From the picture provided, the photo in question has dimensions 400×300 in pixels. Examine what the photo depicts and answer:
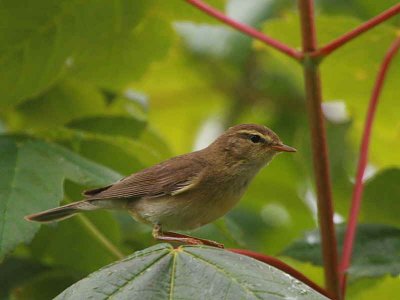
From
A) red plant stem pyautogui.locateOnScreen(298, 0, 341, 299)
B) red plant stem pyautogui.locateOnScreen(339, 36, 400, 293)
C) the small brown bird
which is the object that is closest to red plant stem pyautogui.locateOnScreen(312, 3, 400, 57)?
red plant stem pyautogui.locateOnScreen(298, 0, 341, 299)

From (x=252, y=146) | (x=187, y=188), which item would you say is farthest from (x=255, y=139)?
(x=187, y=188)

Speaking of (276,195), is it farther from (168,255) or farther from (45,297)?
(168,255)

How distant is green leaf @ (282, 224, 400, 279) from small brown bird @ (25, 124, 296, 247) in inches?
16.8

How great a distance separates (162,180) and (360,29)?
132 centimetres

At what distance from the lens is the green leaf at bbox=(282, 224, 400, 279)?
3.97m

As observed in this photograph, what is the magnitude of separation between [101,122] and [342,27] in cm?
139

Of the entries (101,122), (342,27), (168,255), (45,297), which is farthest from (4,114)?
(168,255)

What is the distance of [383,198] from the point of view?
4.57 meters

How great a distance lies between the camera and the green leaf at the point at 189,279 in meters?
2.98

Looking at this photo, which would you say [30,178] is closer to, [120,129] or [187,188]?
[187,188]

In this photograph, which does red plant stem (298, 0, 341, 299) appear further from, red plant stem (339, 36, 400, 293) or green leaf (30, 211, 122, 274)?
green leaf (30, 211, 122, 274)

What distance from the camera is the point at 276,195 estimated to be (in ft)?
20.8

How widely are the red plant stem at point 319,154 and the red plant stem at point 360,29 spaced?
76 millimetres

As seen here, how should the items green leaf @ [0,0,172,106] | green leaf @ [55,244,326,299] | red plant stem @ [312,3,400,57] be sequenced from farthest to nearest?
green leaf @ [0,0,172,106] → red plant stem @ [312,3,400,57] → green leaf @ [55,244,326,299]
